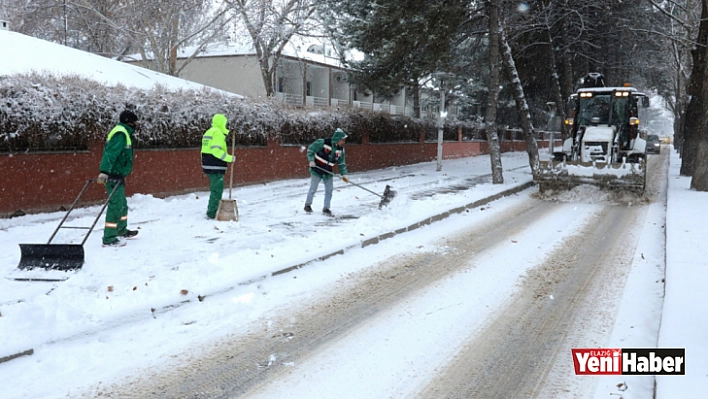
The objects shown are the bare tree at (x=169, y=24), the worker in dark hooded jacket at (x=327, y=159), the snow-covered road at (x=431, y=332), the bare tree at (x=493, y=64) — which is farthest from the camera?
the bare tree at (x=169, y=24)

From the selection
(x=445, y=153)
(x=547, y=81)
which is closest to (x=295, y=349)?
(x=445, y=153)

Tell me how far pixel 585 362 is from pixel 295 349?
2.49 metres

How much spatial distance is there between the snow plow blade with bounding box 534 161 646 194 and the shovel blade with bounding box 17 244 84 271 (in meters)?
12.7

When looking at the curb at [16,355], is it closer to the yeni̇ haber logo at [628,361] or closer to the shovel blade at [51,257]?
the shovel blade at [51,257]

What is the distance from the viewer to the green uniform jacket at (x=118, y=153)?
7.52 metres

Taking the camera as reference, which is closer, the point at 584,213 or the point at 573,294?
the point at 573,294

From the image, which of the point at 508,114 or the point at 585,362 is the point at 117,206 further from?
the point at 508,114

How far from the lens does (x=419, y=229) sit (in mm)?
10352

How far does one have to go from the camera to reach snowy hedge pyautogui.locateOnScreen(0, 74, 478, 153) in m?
9.83

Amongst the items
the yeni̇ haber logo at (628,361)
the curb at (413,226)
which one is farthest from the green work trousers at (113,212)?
the yeni̇ haber logo at (628,361)

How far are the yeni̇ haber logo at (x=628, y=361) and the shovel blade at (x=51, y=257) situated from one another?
18.2ft

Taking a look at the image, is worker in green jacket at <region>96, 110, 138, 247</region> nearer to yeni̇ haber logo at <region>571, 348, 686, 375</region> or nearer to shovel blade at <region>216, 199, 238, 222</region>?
shovel blade at <region>216, 199, 238, 222</region>

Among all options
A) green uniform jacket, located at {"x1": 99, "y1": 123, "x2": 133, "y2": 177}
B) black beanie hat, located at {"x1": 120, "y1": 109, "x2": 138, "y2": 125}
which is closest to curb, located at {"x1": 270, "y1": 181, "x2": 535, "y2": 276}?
green uniform jacket, located at {"x1": 99, "y1": 123, "x2": 133, "y2": 177}

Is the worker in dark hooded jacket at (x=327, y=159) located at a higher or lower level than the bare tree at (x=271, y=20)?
lower
